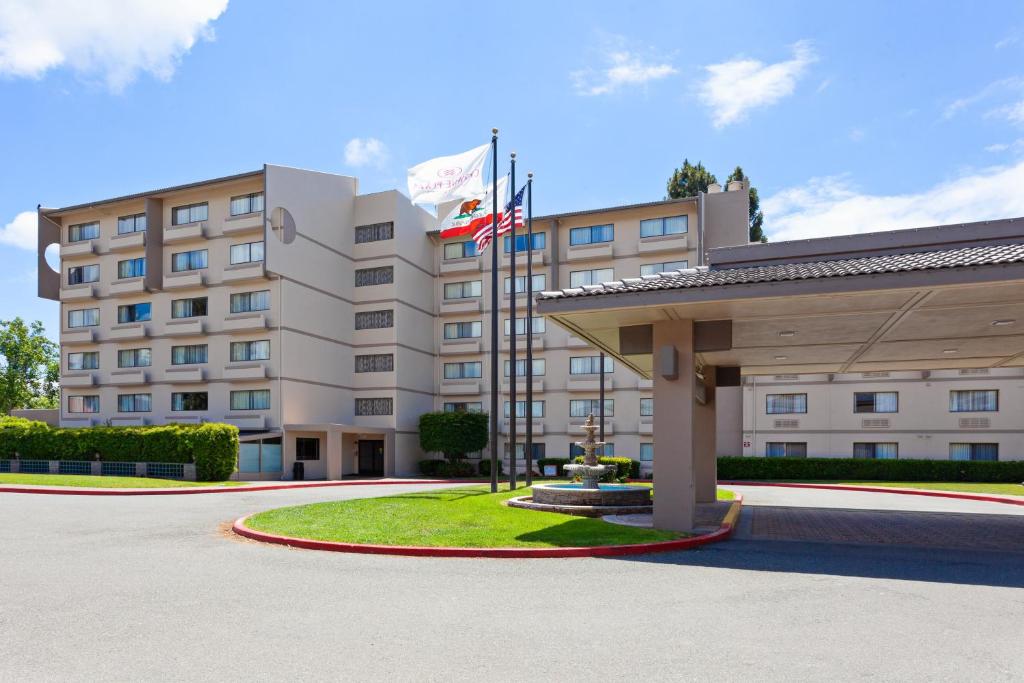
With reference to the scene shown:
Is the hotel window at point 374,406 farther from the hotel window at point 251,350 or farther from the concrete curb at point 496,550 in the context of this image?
the concrete curb at point 496,550

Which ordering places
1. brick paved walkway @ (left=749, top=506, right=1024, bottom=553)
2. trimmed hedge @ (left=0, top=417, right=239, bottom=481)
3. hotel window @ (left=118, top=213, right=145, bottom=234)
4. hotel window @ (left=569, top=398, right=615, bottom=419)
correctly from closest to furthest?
1. brick paved walkway @ (left=749, top=506, right=1024, bottom=553)
2. trimmed hedge @ (left=0, top=417, right=239, bottom=481)
3. hotel window @ (left=569, top=398, right=615, bottom=419)
4. hotel window @ (left=118, top=213, right=145, bottom=234)

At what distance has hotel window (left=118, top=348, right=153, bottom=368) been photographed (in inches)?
1778

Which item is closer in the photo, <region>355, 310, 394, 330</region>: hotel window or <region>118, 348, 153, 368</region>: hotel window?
<region>118, 348, 153, 368</region>: hotel window

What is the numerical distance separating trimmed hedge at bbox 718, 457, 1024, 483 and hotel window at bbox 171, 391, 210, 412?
97.5 feet

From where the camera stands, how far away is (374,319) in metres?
46.3

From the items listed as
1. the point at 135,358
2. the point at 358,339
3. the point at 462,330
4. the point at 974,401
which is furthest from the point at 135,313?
the point at 974,401

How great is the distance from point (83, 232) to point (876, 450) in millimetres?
51236

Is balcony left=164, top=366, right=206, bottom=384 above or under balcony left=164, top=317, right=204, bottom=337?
under

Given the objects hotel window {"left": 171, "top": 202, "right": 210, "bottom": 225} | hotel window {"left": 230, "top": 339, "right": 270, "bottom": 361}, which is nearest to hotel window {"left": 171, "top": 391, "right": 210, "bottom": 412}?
hotel window {"left": 230, "top": 339, "right": 270, "bottom": 361}

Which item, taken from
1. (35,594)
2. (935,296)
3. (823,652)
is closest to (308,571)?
(35,594)

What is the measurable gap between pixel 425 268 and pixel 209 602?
41.9 m

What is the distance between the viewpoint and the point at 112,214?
47.0m

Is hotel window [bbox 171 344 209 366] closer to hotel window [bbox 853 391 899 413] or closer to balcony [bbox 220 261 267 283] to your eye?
balcony [bbox 220 261 267 283]

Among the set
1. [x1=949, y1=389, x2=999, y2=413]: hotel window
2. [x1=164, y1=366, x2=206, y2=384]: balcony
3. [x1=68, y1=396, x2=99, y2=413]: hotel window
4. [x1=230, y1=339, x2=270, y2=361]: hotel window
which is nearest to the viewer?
[x1=949, y1=389, x2=999, y2=413]: hotel window
